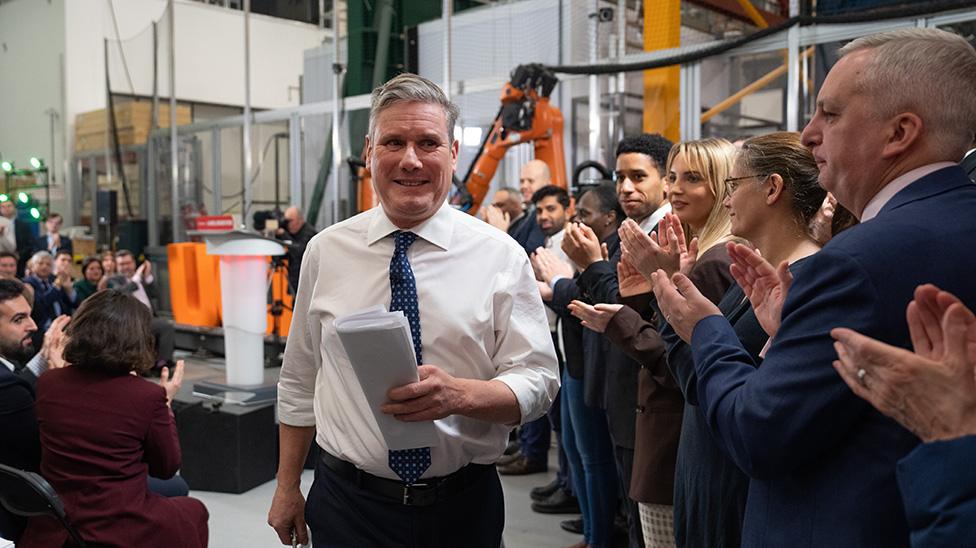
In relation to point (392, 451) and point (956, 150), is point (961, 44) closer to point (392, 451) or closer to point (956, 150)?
point (956, 150)

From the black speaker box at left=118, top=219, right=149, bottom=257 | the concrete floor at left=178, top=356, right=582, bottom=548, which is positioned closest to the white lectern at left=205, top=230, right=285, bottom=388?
the concrete floor at left=178, top=356, right=582, bottom=548

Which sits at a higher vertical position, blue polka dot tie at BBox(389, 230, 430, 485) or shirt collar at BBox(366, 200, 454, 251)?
shirt collar at BBox(366, 200, 454, 251)

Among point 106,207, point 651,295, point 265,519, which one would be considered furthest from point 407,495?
point 106,207

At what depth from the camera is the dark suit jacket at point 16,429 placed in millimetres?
2586

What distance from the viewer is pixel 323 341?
190 cm

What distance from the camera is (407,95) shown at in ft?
6.04

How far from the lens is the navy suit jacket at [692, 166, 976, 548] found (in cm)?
109

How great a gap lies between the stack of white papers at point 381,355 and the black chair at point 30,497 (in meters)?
1.32

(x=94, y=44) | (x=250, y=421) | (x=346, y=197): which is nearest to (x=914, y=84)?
(x=250, y=421)

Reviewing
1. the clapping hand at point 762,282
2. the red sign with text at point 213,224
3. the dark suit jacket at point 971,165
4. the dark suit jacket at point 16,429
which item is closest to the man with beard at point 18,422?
the dark suit jacket at point 16,429

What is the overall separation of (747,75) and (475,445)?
4.78 meters

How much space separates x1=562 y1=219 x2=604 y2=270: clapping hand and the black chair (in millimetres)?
1728

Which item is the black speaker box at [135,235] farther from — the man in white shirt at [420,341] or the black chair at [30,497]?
the man in white shirt at [420,341]

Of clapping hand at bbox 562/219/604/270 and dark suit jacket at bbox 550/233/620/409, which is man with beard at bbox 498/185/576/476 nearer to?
dark suit jacket at bbox 550/233/620/409
